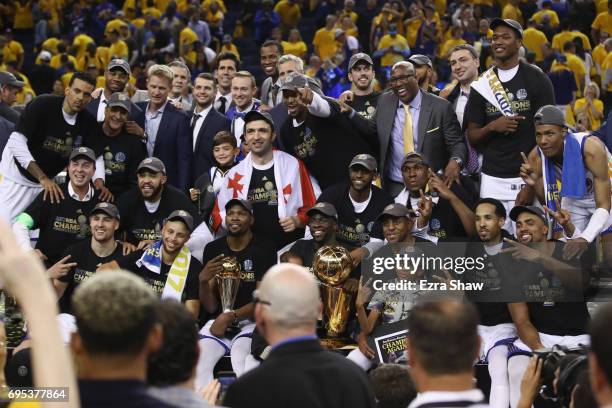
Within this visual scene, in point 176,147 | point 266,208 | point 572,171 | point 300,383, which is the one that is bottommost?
point 300,383

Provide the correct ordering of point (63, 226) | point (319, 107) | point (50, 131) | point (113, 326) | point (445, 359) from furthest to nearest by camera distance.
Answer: point (50, 131)
point (63, 226)
point (319, 107)
point (445, 359)
point (113, 326)

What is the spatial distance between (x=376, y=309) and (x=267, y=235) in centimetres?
141

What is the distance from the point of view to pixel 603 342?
8.70ft

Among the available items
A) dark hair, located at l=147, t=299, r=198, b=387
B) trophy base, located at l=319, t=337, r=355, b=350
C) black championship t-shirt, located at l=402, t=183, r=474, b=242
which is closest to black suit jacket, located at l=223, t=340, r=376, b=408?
dark hair, located at l=147, t=299, r=198, b=387

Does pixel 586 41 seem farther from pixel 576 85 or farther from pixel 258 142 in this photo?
pixel 258 142

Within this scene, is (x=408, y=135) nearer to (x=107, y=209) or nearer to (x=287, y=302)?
(x=107, y=209)

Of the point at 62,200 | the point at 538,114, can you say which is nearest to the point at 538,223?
the point at 538,114

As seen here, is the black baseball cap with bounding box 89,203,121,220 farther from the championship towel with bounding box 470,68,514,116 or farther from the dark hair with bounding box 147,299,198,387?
the dark hair with bounding box 147,299,198,387

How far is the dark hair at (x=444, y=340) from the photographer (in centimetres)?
321

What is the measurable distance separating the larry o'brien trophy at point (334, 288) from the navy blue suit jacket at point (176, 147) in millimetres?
2315

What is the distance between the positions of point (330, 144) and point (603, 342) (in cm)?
650

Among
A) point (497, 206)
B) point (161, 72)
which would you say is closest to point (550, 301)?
point (497, 206)

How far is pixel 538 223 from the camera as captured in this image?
25.6ft

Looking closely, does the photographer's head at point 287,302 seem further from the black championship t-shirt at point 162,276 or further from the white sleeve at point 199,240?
the white sleeve at point 199,240
